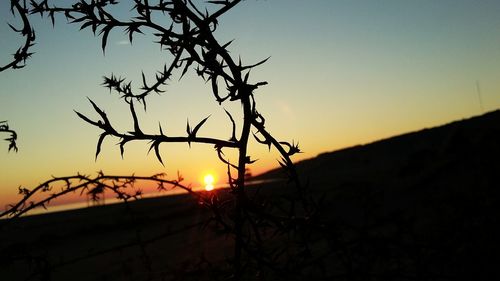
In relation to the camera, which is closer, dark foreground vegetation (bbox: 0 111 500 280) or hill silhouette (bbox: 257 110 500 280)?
dark foreground vegetation (bbox: 0 111 500 280)

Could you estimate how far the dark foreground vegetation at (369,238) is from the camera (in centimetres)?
215

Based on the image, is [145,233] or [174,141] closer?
[174,141]

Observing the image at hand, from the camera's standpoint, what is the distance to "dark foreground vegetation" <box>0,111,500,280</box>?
2150mm

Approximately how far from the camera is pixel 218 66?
3.39 ft

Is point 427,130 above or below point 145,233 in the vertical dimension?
above

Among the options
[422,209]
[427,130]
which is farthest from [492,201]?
[427,130]

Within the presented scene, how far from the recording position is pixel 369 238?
226 centimetres

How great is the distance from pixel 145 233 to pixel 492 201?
11.8 metres

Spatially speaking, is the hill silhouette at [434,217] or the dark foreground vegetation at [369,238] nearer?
the dark foreground vegetation at [369,238]

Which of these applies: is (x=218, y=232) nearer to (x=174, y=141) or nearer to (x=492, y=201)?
(x=174, y=141)

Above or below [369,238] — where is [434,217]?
below

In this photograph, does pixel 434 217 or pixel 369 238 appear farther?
pixel 434 217

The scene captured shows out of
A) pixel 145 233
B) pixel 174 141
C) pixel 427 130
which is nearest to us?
pixel 174 141

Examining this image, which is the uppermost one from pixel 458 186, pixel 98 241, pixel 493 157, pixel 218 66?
pixel 218 66
